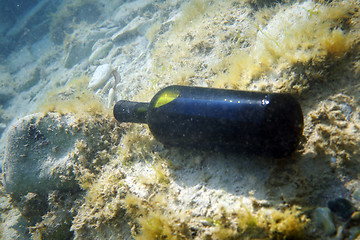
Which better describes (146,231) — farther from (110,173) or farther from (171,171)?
(110,173)

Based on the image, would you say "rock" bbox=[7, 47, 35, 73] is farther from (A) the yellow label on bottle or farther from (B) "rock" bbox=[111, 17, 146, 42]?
(A) the yellow label on bottle

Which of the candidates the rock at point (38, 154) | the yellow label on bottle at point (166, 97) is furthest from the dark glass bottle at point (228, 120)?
the rock at point (38, 154)

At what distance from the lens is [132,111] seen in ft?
9.63

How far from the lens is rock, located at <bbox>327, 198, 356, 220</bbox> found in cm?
166

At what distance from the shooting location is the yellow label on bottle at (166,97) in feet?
7.97

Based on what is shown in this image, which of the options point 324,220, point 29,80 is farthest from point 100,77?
point 29,80

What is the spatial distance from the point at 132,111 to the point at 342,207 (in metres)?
2.73

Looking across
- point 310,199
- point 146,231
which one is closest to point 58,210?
point 146,231

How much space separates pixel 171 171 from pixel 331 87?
7.93 feet

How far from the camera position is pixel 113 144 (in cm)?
363

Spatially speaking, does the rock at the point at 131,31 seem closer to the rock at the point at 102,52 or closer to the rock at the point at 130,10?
the rock at the point at 102,52

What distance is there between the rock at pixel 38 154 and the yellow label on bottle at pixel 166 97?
2316mm

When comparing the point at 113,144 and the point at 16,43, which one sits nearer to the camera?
the point at 113,144

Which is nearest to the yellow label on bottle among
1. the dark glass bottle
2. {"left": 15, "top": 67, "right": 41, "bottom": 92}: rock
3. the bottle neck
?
the dark glass bottle
